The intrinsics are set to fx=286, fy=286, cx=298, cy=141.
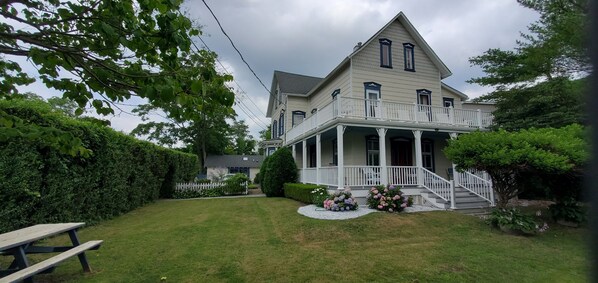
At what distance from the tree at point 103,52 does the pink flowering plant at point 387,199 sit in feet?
25.8

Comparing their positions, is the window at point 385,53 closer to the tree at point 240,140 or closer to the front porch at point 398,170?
the front porch at point 398,170

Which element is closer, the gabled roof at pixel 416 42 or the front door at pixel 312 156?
the gabled roof at pixel 416 42

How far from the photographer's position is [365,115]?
38.7ft

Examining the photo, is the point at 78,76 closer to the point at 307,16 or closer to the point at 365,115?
the point at 307,16

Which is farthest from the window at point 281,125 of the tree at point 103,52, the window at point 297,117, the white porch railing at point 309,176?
the tree at point 103,52

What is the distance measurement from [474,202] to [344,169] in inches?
187

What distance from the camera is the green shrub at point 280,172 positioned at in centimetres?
1534

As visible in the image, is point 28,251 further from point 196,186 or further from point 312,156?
point 196,186

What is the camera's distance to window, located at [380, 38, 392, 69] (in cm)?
1356

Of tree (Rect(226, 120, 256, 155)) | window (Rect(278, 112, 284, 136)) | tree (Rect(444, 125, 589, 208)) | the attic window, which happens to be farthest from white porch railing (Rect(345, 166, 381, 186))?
tree (Rect(226, 120, 256, 155))

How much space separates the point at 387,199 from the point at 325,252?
4485 millimetres

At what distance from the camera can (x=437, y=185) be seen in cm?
1098

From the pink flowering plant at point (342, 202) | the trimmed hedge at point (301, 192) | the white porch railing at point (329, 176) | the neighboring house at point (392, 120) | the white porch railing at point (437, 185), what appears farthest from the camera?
the trimmed hedge at point (301, 192)

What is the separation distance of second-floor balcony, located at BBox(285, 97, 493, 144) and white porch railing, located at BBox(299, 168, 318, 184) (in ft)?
6.45
